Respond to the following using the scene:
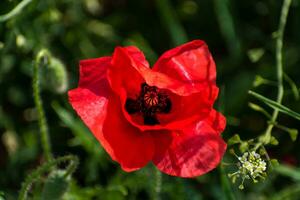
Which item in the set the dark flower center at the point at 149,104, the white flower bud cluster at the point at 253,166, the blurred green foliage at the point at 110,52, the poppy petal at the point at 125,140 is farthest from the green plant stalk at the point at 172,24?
the white flower bud cluster at the point at 253,166

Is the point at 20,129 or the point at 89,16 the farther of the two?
the point at 89,16

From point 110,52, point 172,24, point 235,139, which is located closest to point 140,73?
point 235,139

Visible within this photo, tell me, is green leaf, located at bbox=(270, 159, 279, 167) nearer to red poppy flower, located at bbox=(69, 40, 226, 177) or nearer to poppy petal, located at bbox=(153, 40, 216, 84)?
red poppy flower, located at bbox=(69, 40, 226, 177)

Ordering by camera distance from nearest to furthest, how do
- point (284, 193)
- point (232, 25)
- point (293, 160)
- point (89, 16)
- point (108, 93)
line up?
point (108, 93) < point (284, 193) < point (293, 160) < point (232, 25) < point (89, 16)

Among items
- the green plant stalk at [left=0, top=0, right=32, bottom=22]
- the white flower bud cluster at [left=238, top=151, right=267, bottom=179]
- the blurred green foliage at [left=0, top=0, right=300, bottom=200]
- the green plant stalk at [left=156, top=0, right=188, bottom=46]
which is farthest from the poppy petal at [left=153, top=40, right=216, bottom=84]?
the green plant stalk at [left=156, top=0, right=188, bottom=46]

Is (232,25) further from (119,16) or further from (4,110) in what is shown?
(4,110)

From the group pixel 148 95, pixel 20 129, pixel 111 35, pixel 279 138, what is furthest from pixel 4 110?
pixel 279 138
